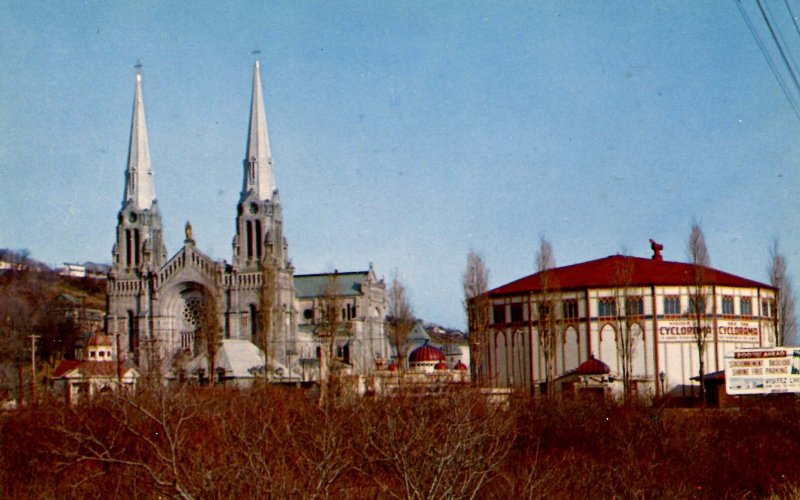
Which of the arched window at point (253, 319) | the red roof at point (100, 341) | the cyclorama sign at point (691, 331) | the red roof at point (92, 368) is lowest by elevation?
the red roof at point (92, 368)

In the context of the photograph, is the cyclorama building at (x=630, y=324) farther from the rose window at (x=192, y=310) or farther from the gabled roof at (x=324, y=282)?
the gabled roof at (x=324, y=282)

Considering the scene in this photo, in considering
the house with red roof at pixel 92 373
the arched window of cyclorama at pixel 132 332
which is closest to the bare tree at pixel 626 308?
the house with red roof at pixel 92 373

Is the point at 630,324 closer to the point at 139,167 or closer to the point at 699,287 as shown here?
the point at 699,287

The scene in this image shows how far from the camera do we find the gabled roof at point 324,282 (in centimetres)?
11981

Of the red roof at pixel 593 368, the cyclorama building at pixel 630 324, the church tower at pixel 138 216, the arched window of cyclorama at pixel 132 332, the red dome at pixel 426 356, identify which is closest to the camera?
the red roof at pixel 593 368

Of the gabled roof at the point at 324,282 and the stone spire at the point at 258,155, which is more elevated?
the stone spire at the point at 258,155

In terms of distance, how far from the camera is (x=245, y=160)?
108375 millimetres

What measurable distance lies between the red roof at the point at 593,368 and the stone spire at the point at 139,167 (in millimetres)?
61324

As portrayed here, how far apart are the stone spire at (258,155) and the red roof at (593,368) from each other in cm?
5286

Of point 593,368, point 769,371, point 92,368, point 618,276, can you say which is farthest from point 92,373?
point 769,371

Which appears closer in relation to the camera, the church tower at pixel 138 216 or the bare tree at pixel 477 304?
the bare tree at pixel 477 304

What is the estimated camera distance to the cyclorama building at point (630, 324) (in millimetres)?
63062

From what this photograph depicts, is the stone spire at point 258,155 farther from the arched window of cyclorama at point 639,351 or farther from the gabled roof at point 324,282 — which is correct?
the arched window of cyclorama at point 639,351

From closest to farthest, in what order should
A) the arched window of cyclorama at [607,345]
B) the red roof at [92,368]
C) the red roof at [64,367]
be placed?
the arched window of cyclorama at [607,345]
the red roof at [92,368]
the red roof at [64,367]
